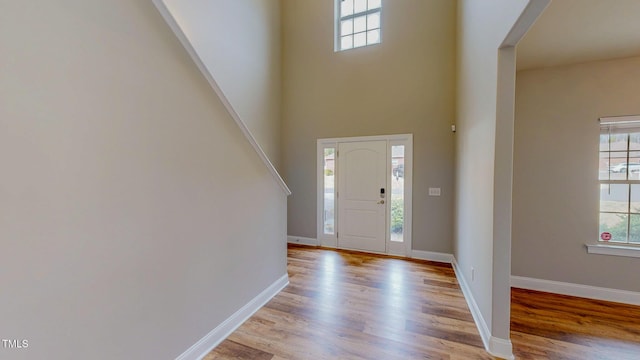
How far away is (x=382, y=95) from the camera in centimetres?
424

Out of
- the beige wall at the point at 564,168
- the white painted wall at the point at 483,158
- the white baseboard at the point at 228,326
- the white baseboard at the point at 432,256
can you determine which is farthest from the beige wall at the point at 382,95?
the white baseboard at the point at 228,326

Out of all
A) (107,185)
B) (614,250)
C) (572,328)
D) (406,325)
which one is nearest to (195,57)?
(107,185)

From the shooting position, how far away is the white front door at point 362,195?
170 inches

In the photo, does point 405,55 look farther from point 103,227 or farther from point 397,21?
point 103,227

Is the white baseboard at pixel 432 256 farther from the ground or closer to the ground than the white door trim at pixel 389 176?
closer to the ground

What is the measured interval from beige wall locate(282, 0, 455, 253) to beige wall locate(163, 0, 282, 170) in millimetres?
273

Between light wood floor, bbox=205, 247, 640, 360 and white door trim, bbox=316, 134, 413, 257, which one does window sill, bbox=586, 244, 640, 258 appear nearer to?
light wood floor, bbox=205, 247, 640, 360

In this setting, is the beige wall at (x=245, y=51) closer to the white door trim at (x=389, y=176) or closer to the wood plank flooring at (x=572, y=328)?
the white door trim at (x=389, y=176)

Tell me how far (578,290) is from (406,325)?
81.8 inches

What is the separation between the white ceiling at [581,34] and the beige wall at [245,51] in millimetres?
3398

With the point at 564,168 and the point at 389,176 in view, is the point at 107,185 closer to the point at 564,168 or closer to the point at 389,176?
the point at 389,176

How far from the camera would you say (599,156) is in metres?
2.69

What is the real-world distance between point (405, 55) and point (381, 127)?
3.89 feet

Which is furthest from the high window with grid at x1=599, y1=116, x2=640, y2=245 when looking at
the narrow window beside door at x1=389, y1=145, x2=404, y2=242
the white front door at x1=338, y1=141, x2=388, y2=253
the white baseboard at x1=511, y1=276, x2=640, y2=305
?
the white front door at x1=338, y1=141, x2=388, y2=253
